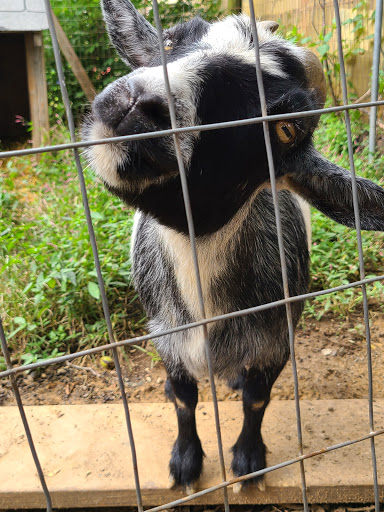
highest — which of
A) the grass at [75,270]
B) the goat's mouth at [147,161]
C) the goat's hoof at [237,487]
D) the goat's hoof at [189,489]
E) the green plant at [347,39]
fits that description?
the green plant at [347,39]

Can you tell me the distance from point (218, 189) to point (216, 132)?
0.21 metres

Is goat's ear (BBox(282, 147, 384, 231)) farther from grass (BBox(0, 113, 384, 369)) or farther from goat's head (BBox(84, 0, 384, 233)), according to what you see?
grass (BBox(0, 113, 384, 369))

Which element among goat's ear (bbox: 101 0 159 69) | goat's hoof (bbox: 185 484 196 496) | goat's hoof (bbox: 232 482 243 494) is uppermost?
goat's ear (bbox: 101 0 159 69)

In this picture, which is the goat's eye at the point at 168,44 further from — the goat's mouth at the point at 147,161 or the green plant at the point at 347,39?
the green plant at the point at 347,39

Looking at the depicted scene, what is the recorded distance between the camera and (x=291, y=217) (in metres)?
2.64

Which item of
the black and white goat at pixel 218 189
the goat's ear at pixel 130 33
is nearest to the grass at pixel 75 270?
the black and white goat at pixel 218 189

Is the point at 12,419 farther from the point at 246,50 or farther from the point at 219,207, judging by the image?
the point at 246,50

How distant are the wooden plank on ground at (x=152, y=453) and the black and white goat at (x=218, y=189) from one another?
13 centimetres

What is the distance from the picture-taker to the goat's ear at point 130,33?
2.20 metres

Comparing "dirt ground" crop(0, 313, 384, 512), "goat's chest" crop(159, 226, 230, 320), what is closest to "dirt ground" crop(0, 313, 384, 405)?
"dirt ground" crop(0, 313, 384, 512)

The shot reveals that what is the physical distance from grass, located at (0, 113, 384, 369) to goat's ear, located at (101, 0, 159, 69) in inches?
53.9

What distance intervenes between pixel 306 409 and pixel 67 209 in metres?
2.54

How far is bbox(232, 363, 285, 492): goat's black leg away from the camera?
2.37 metres

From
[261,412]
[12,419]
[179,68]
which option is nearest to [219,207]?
[179,68]
